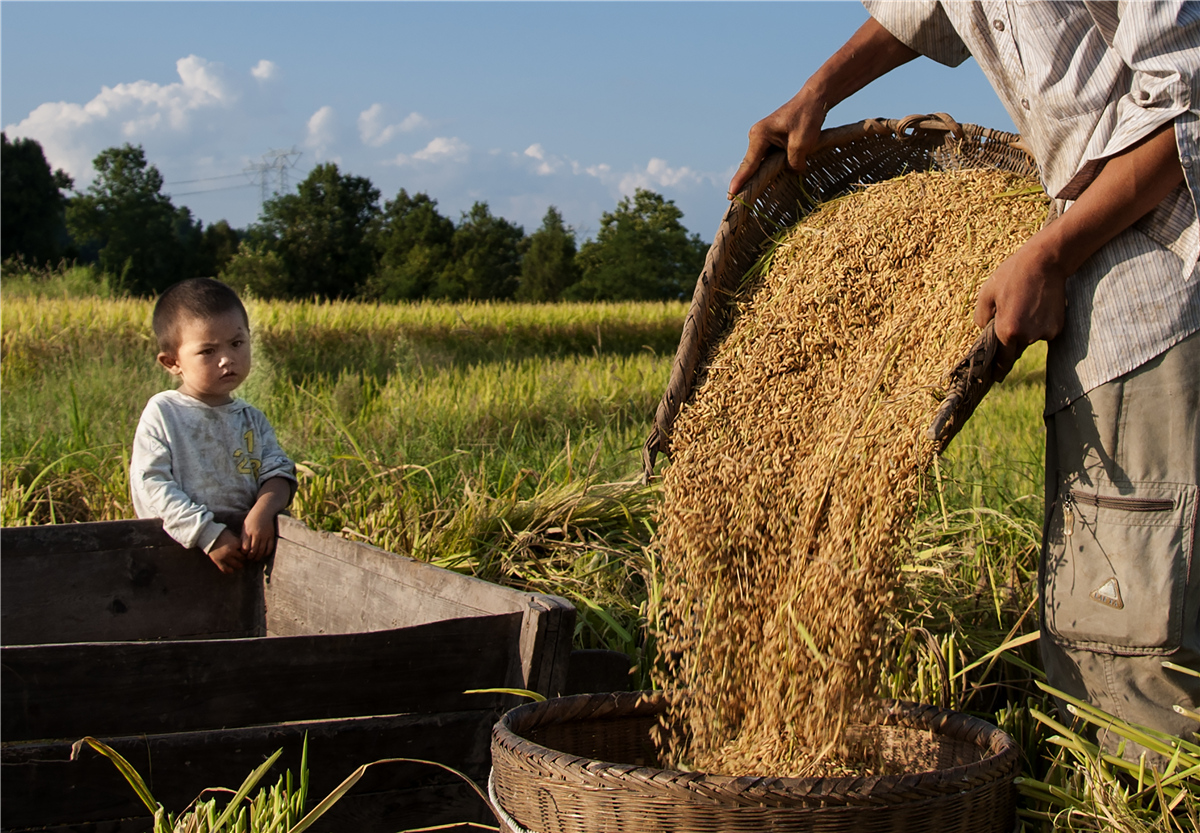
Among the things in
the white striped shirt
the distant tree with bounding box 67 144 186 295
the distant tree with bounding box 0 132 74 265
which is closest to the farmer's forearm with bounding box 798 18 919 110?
the white striped shirt

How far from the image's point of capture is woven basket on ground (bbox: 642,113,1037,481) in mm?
2182

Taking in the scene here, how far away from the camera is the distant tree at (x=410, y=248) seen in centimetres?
4659

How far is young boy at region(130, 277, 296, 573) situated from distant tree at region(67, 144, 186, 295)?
4916cm

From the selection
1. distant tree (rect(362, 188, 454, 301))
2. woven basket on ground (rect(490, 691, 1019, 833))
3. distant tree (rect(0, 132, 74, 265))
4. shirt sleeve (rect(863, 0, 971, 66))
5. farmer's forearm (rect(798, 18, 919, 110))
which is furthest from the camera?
distant tree (rect(362, 188, 454, 301))

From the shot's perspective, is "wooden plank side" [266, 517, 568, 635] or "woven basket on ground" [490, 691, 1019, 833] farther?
"wooden plank side" [266, 517, 568, 635]

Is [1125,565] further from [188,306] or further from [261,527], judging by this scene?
[188,306]

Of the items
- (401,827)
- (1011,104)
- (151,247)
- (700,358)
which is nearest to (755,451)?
(700,358)

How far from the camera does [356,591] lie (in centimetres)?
257

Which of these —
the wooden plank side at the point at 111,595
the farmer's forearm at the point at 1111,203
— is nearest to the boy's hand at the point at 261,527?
the wooden plank side at the point at 111,595

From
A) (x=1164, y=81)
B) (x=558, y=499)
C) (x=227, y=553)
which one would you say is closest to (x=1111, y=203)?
(x=1164, y=81)

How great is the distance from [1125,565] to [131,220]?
55.2 meters

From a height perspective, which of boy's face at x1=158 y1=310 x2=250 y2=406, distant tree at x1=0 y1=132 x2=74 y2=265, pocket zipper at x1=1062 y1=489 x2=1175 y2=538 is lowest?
pocket zipper at x1=1062 y1=489 x2=1175 y2=538

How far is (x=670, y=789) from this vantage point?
1376 millimetres

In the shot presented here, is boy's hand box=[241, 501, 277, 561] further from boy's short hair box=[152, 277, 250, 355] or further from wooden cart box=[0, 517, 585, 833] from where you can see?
wooden cart box=[0, 517, 585, 833]
